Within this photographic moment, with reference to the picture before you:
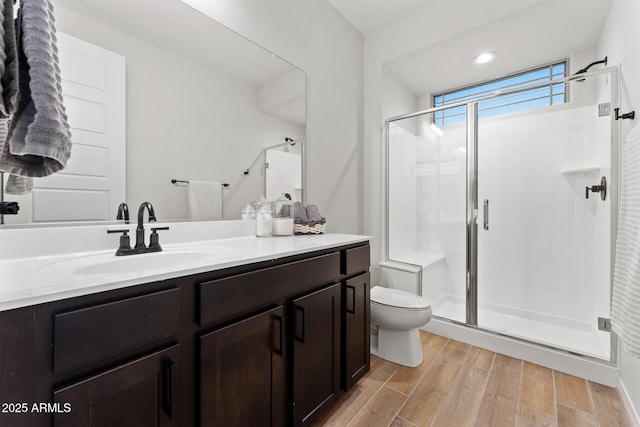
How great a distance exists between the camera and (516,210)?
251cm

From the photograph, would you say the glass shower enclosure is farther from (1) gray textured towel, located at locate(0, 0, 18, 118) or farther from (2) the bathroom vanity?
(1) gray textured towel, located at locate(0, 0, 18, 118)

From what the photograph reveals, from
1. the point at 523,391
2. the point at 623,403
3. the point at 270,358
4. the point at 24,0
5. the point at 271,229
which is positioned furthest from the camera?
the point at 271,229

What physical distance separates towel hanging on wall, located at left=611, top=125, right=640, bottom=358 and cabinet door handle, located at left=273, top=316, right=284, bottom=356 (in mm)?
1244

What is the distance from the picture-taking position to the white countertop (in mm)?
583

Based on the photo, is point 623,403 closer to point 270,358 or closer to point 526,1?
point 270,358

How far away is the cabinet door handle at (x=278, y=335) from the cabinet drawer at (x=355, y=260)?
1.54 feet

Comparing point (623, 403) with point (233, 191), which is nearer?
point (623, 403)

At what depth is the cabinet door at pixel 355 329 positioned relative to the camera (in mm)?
1443

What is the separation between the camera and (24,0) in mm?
636

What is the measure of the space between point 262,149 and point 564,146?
236 cm

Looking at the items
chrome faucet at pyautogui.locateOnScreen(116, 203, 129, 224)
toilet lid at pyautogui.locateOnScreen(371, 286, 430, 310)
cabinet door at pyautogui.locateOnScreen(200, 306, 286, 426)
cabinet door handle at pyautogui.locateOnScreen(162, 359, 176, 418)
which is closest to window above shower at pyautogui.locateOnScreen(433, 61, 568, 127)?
toilet lid at pyautogui.locateOnScreen(371, 286, 430, 310)

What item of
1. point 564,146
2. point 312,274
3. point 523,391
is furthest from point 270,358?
point 564,146

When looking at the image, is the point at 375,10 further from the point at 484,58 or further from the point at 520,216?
the point at 520,216

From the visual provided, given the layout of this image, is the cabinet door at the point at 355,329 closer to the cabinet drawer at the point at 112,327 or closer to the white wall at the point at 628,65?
the cabinet drawer at the point at 112,327
